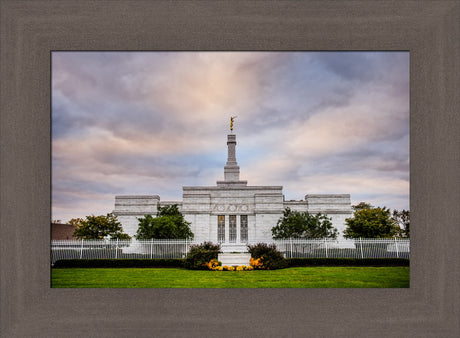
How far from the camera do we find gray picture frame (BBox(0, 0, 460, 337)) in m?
3.66

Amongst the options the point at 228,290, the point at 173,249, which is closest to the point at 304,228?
the point at 173,249

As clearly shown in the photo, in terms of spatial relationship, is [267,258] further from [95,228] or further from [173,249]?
[95,228]

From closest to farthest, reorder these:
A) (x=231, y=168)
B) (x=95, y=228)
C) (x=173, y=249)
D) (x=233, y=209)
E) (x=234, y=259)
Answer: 1. (x=234, y=259)
2. (x=173, y=249)
3. (x=95, y=228)
4. (x=233, y=209)
5. (x=231, y=168)

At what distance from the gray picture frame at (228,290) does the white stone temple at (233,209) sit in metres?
18.5

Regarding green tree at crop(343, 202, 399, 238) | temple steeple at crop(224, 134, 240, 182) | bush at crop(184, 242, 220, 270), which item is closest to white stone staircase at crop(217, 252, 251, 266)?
bush at crop(184, 242, 220, 270)

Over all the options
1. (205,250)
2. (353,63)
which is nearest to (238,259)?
(205,250)

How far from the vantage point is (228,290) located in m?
3.90

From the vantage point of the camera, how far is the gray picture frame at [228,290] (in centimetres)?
366

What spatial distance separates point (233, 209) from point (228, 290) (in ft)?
63.7

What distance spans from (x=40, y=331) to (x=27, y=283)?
19.4 inches

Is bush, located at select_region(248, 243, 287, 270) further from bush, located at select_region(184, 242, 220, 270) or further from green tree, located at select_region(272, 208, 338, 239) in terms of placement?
green tree, located at select_region(272, 208, 338, 239)

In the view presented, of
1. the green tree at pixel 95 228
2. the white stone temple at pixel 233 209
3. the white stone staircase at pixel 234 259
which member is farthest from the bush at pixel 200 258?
the white stone temple at pixel 233 209

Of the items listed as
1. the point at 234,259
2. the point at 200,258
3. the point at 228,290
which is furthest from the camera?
the point at 234,259

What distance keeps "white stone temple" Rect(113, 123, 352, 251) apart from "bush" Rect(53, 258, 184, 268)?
30.5 ft
